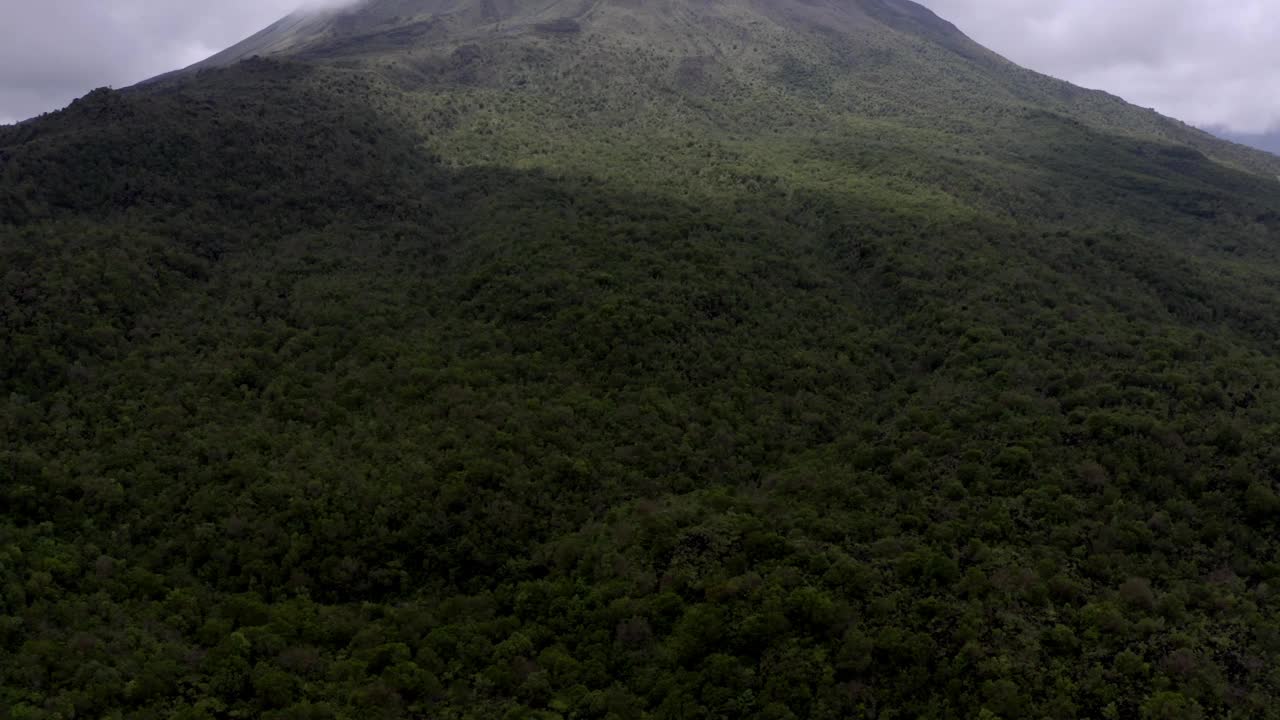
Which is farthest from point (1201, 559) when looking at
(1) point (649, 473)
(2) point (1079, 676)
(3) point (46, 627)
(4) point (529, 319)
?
(3) point (46, 627)

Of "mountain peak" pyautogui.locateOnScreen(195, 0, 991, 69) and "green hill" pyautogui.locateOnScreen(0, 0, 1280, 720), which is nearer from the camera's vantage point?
"green hill" pyautogui.locateOnScreen(0, 0, 1280, 720)

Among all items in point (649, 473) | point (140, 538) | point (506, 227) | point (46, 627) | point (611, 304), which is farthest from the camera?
point (506, 227)

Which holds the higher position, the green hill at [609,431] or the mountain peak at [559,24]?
the mountain peak at [559,24]

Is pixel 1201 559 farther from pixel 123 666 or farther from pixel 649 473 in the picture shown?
pixel 123 666

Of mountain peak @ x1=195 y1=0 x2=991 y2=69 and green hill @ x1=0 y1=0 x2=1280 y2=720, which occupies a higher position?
mountain peak @ x1=195 y1=0 x2=991 y2=69

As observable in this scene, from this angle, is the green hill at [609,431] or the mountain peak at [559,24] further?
the mountain peak at [559,24]

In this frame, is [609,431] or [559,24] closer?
[609,431]

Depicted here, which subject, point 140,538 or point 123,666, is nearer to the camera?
point 123,666

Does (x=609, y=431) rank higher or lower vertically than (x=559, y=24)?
lower
